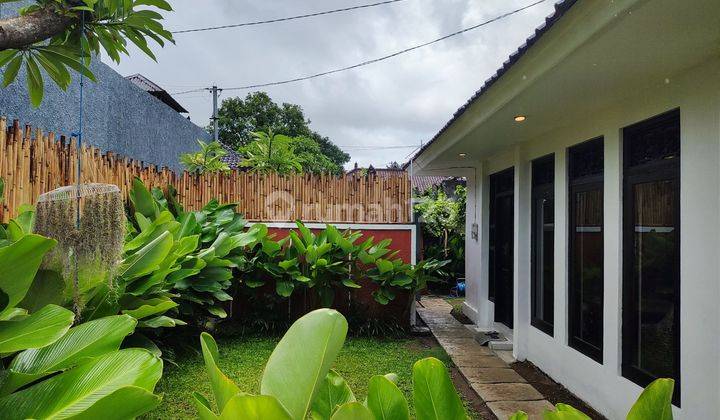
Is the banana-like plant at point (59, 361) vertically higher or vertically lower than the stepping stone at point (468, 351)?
higher

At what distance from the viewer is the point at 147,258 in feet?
9.48

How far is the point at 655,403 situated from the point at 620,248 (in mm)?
3194

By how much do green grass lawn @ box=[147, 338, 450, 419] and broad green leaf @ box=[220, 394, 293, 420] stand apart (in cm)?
279

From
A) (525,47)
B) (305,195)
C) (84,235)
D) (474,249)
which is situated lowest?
(474,249)

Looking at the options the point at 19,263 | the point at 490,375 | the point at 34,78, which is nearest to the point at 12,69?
the point at 34,78

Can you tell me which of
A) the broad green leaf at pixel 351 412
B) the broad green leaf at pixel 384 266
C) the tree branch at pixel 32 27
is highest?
the tree branch at pixel 32 27

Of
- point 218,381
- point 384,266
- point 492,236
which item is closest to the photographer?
point 218,381

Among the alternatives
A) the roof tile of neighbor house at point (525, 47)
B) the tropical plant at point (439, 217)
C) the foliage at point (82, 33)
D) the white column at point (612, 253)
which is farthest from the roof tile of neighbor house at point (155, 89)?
the white column at point (612, 253)

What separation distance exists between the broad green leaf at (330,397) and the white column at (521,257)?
4.68m

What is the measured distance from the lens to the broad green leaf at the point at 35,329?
1215 millimetres

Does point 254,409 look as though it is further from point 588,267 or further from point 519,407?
point 588,267

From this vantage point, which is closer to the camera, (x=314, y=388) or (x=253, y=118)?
(x=314, y=388)

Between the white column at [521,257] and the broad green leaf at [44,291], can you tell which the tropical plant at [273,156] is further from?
the broad green leaf at [44,291]

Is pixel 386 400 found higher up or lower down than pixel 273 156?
lower down
